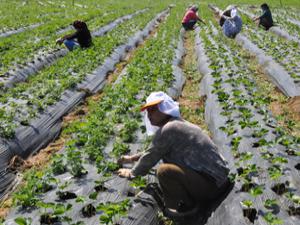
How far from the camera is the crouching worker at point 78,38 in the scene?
13.0m

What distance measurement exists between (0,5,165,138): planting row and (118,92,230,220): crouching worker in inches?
117

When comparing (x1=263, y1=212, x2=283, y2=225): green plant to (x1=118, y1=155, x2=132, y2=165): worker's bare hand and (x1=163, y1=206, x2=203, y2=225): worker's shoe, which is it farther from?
(x1=118, y1=155, x2=132, y2=165): worker's bare hand

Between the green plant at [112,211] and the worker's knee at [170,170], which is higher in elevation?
the green plant at [112,211]

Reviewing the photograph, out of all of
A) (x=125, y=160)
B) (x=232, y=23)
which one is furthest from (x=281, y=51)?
(x=125, y=160)

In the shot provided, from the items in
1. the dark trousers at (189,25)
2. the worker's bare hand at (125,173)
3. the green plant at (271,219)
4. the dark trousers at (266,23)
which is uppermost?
the worker's bare hand at (125,173)

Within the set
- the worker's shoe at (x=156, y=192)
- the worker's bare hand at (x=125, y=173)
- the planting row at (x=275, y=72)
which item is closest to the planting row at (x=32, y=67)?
the worker's bare hand at (x=125, y=173)

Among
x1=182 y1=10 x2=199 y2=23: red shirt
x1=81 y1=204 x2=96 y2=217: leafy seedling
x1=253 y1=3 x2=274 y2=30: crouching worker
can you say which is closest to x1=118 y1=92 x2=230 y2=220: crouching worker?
x1=81 y1=204 x2=96 y2=217: leafy seedling

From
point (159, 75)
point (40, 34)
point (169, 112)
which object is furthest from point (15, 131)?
point (40, 34)

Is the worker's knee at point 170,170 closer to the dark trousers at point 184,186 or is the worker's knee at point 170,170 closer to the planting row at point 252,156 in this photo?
the dark trousers at point 184,186

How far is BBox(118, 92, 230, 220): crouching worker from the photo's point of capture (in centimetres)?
442

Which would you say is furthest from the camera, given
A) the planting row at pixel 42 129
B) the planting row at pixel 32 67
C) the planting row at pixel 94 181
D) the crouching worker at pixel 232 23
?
the crouching worker at pixel 232 23

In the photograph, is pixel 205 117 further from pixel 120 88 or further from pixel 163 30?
pixel 163 30

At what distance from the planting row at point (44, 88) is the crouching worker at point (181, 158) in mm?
2974

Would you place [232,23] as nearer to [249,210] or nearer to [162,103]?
[162,103]
